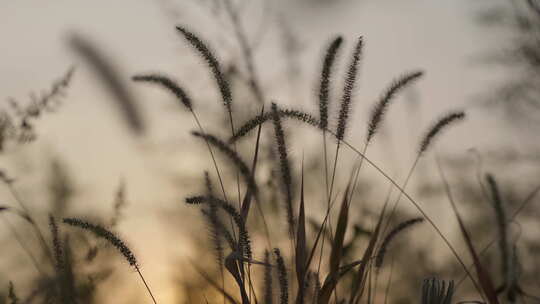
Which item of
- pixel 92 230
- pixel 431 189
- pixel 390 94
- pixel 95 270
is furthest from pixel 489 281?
pixel 431 189

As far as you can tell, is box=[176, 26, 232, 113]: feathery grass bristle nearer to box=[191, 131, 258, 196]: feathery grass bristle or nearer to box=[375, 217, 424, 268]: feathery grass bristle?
box=[191, 131, 258, 196]: feathery grass bristle

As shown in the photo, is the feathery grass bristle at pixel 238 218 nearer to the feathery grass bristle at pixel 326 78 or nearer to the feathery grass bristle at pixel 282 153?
the feathery grass bristle at pixel 282 153

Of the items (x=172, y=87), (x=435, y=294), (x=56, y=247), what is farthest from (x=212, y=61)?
(x=435, y=294)

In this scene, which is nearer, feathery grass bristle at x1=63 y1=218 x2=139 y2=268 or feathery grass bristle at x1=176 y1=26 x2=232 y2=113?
feathery grass bristle at x1=63 y1=218 x2=139 y2=268

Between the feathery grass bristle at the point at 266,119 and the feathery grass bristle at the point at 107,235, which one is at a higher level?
the feathery grass bristle at the point at 266,119

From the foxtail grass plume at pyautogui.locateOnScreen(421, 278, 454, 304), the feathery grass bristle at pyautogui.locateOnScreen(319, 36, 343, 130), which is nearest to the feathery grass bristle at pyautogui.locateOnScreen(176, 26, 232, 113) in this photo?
the feathery grass bristle at pyautogui.locateOnScreen(319, 36, 343, 130)

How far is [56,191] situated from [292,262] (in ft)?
5.59

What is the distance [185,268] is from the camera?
8.14 feet

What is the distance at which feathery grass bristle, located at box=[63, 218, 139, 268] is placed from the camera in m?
1.60

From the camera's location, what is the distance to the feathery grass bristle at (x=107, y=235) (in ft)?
5.26

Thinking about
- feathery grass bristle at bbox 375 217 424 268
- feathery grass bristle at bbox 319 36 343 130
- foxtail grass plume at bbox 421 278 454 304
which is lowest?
foxtail grass plume at bbox 421 278 454 304

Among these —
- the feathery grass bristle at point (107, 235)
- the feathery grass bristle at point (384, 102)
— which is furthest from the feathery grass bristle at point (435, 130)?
the feathery grass bristle at point (107, 235)

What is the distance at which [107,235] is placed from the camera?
5.28ft

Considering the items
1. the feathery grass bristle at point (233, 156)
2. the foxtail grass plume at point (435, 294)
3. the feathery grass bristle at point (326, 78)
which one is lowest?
the foxtail grass plume at point (435, 294)
